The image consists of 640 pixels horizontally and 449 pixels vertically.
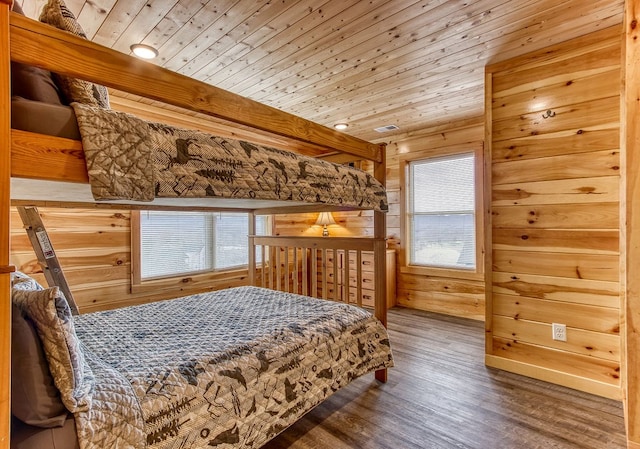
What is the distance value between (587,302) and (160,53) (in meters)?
3.39

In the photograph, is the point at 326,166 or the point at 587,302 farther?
the point at 587,302

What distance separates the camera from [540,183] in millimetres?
2266

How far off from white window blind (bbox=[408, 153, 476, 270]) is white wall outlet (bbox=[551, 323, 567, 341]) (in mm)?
1561

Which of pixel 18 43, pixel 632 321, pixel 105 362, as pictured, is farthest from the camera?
pixel 105 362

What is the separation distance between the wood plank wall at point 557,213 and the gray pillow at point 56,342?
101 inches

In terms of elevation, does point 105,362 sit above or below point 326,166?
below

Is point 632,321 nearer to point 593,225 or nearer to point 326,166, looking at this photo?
point 593,225

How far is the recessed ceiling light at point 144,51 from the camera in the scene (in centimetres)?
214

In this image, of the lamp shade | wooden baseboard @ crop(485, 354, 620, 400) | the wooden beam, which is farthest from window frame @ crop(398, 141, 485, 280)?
the wooden beam

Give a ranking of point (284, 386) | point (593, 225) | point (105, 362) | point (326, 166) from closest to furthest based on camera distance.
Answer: point (105, 362), point (284, 386), point (326, 166), point (593, 225)

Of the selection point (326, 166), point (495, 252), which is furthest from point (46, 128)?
point (495, 252)

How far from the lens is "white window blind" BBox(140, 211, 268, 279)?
3.07m

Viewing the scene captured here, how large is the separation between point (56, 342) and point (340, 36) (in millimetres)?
2135

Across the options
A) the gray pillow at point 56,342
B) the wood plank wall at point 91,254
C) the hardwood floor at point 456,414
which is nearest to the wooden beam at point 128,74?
the gray pillow at point 56,342
